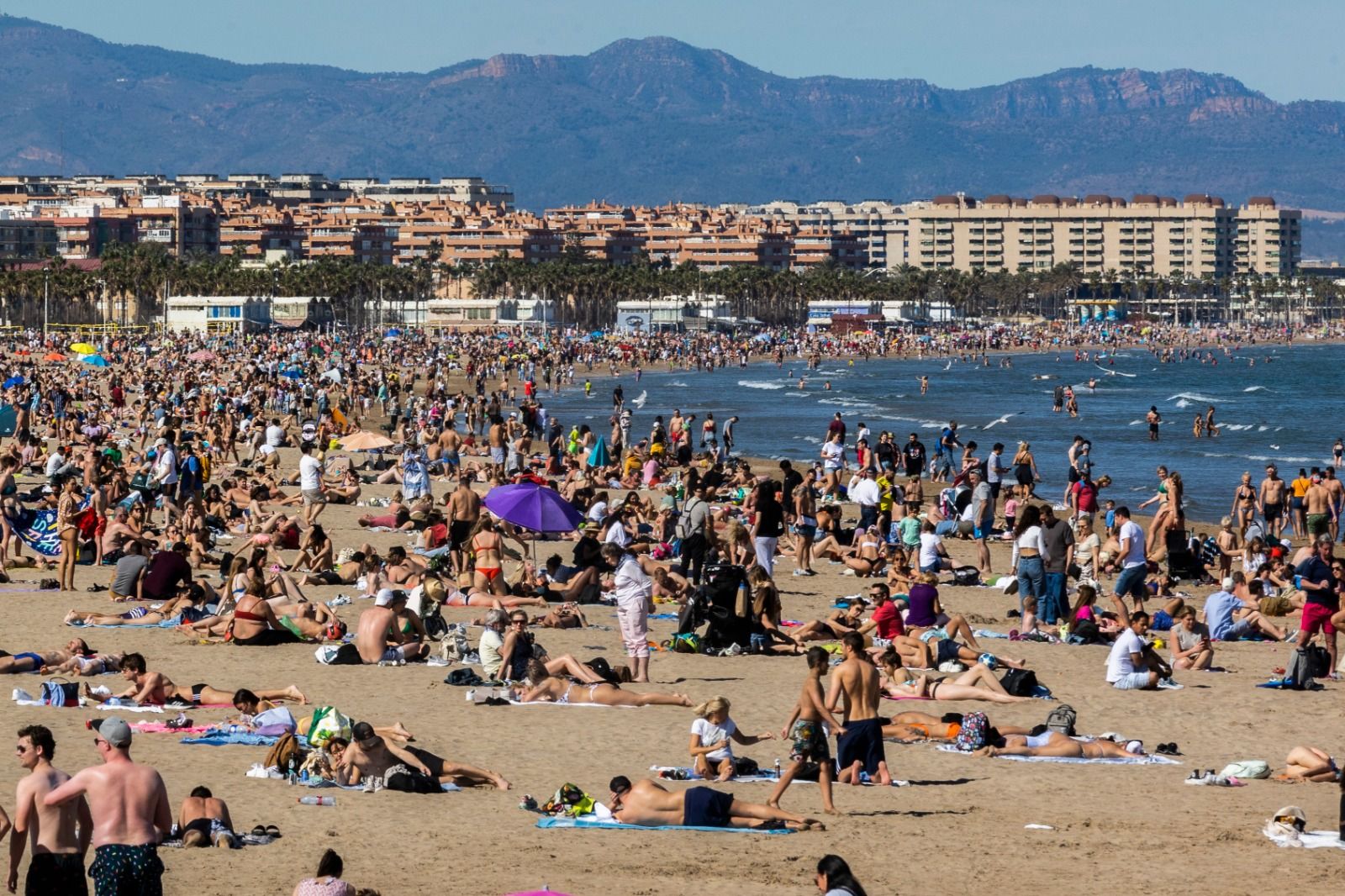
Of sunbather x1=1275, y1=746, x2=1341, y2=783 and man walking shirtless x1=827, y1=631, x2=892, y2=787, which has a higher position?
man walking shirtless x1=827, y1=631, x2=892, y2=787

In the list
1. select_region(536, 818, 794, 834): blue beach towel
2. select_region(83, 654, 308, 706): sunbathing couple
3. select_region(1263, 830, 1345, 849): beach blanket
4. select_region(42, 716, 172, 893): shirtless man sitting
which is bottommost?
select_region(1263, 830, 1345, 849): beach blanket

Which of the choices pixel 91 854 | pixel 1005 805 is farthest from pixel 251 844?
pixel 1005 805

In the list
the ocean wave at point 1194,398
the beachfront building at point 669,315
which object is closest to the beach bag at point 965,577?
the ocean wave at point 1194,398

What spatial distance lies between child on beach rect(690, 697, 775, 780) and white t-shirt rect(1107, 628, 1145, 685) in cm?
439

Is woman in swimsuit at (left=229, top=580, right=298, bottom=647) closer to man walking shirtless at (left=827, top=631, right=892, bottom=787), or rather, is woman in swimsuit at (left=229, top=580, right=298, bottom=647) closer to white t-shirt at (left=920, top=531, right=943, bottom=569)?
man walking shirtless at (left=827, top=631, right=892, bottom=787)

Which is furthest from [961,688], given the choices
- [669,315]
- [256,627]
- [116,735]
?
[669,315]

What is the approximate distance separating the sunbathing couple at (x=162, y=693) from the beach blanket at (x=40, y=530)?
709cm

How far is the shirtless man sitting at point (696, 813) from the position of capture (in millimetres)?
10141

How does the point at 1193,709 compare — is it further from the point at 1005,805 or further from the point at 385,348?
the point at 385,348

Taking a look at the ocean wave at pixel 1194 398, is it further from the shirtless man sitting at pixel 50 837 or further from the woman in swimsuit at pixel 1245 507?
the shirtless man sitting at pixel 50 837

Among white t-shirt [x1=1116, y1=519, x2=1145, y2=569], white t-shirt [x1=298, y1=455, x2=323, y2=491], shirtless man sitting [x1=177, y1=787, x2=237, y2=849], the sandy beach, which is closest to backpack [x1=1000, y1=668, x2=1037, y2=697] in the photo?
the sandy beach

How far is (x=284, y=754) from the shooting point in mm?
11039

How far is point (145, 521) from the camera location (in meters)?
21.4

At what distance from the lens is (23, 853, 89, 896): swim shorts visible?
7375mm
